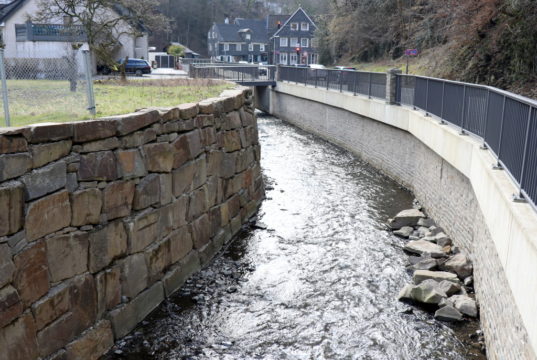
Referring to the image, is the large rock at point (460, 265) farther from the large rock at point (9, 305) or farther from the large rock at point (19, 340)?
the large rock at point (9, 305)

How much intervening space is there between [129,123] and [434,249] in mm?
6724

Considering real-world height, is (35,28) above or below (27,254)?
above

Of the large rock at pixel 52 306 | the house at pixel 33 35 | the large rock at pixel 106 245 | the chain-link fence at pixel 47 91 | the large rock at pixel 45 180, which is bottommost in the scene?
the large rock at pixel 52 306

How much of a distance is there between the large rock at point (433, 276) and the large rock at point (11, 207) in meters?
6.79

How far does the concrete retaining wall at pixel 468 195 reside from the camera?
5750 millimetres

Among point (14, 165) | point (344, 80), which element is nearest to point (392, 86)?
point (344, 80)

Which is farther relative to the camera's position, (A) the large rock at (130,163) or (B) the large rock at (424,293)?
(B) the large rock at (424,293)

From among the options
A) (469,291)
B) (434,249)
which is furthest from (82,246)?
(434,249)

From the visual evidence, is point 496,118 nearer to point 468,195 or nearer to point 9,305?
point 468,195

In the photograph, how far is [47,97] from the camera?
957 cm

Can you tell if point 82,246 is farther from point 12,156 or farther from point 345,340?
point 345,340

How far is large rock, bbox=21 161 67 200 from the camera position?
641 centimetres

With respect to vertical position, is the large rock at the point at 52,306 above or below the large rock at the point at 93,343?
above

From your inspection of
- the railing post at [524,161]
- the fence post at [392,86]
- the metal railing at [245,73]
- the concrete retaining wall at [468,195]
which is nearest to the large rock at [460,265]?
the concrete retaining wall at [468,195]
